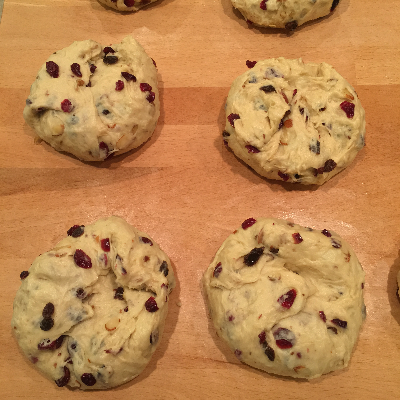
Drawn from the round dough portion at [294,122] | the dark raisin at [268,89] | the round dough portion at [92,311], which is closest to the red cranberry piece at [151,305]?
the round dough portion at [92,311]

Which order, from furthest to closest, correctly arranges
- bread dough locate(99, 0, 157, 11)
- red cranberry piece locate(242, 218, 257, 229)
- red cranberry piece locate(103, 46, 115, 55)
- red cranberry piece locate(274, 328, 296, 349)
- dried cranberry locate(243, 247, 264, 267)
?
bread dough locate(99, 0, 157, 11) → red cranberry piece locate(103, 46, 115, 55) → red cranberry piece locate(242, 218, 257, 229) → dried cranberry locate(243, 247, 264, 267) → red cranberry piece locate(274, 328, 296, 349)

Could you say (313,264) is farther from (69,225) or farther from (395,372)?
(69,225)

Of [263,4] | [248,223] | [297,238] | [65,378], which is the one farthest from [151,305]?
[263,4]

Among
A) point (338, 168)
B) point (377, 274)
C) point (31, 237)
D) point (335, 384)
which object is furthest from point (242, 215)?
point (31, 237)

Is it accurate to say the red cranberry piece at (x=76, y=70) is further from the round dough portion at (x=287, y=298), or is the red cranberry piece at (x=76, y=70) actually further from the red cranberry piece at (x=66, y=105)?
the round dough portion at (x=287, y=298)

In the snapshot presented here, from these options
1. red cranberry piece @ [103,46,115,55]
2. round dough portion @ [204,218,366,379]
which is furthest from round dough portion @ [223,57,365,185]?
red cranberry piece @ [103,46,115,55]

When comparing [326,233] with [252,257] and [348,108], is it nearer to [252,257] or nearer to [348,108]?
[252,257]

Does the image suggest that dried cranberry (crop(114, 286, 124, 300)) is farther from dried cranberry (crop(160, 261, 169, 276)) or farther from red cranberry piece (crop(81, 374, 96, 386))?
red cranberry piece (crop(81, 374, 96, 386))
